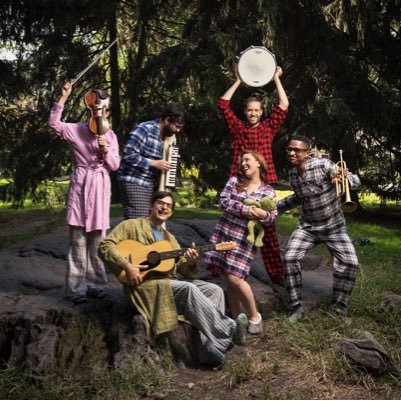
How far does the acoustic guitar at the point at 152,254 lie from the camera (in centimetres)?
542

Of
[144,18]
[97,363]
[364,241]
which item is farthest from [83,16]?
[97,363]

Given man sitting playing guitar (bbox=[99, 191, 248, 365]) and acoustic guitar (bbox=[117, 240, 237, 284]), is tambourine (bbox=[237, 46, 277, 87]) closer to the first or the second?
man sitting playing guitar (bbox=[99, 191, 248, 365])

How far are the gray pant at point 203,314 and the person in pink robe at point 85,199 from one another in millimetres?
888

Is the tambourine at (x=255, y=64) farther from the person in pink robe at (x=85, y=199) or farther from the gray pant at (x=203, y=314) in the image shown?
the gray pant at (x=203, y=314)

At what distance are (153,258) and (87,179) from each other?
108 centimetres

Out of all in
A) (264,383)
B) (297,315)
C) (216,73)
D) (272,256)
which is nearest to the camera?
(264,383)

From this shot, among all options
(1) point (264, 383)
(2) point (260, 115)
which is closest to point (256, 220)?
(2) point (260, 115)

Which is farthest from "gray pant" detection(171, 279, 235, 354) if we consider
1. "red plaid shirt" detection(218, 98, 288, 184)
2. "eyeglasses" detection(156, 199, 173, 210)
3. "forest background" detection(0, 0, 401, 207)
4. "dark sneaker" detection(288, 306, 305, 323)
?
"forest background" detection(0, 0, 401, 207)

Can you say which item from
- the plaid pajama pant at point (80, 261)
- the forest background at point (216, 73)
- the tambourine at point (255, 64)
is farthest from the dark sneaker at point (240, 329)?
the forest background at point (216, 73)

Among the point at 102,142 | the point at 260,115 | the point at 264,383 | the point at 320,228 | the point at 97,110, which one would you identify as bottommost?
the point at 264,383

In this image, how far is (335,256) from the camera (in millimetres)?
6422

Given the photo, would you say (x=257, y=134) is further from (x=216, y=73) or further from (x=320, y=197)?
(x=216, y=73)

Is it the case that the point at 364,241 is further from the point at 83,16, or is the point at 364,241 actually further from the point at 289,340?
the point at 83,16

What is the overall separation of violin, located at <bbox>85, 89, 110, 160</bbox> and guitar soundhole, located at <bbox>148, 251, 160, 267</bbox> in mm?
1110
